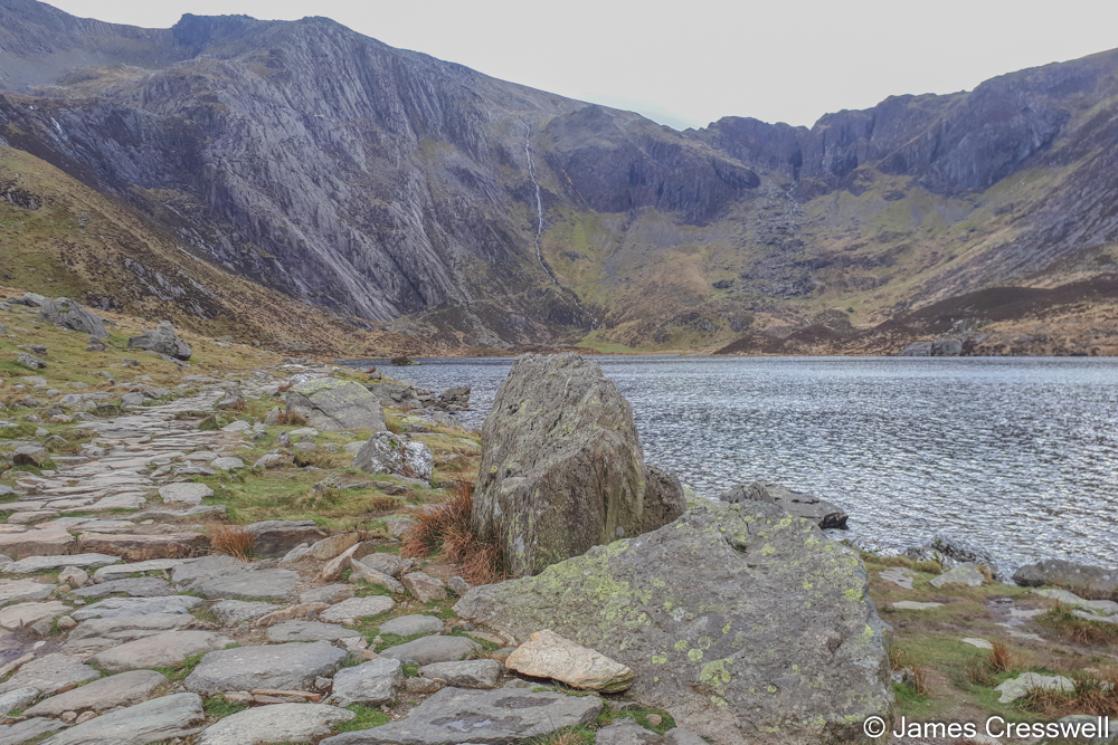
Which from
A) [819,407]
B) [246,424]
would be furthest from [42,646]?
[819,407]

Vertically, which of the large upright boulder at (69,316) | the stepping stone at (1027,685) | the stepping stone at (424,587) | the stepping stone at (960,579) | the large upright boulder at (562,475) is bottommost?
the stepping stone at (960,579)

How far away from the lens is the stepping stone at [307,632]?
271 inches

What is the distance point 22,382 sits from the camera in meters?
24.0

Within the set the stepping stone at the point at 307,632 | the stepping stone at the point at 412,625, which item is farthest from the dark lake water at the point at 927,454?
the stepping stone at the point at 307,632

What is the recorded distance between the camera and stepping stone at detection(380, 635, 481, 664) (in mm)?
6539

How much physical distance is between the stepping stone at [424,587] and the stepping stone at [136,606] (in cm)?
265

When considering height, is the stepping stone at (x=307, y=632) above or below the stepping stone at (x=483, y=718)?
below

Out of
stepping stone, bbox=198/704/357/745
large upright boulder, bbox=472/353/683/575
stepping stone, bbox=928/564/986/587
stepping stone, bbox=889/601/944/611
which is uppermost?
large upright boulder, bbox=472/353/683/575

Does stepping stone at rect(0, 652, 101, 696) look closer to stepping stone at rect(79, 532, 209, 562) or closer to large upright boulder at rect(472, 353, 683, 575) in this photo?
stepping stone at rect(79, 532, 209, 562)

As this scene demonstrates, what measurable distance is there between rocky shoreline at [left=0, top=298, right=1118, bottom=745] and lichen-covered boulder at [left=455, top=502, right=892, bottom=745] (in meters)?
0.03

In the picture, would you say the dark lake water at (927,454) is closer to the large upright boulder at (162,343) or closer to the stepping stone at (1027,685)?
the stepping stone at (1027,685)

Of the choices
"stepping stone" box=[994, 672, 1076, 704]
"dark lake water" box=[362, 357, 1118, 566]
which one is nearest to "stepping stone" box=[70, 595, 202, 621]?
"stepping stone" box=[994, 672, 1076, 704]

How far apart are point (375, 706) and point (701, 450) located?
43.5 metres

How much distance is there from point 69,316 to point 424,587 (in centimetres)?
5011
